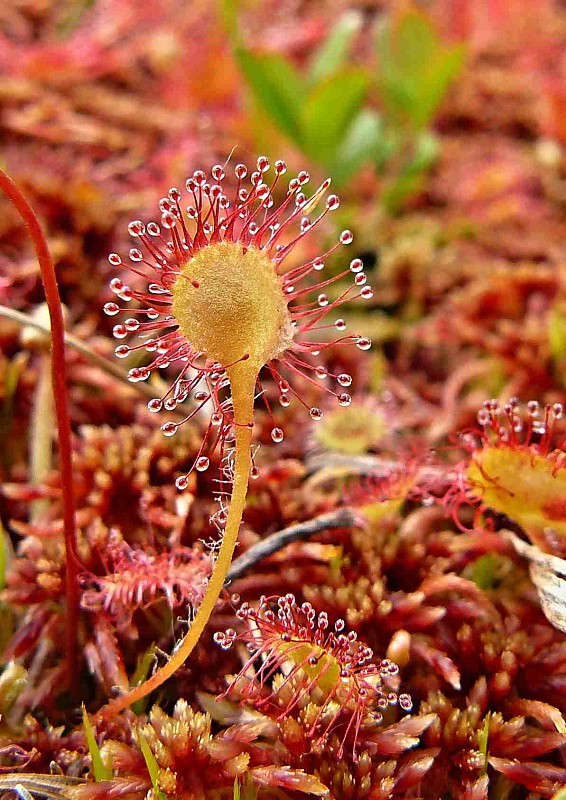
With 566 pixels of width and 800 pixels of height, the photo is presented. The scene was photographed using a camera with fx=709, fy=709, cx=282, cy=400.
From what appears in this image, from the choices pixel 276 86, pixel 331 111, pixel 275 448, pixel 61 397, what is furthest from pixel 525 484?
pixel 276 86

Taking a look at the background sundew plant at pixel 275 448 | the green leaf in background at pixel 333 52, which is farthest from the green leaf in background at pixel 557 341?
the green leaf in background at pixel 333 52

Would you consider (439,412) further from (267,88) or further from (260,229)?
(267,88)

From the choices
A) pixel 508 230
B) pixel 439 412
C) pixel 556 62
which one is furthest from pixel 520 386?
pixel 556 62

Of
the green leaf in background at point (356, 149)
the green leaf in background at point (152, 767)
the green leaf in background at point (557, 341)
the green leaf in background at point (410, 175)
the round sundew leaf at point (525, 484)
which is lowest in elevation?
the green leaf in background at point (152, 767)

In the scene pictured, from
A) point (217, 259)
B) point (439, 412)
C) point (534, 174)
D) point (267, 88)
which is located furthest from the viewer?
point (534, 174)

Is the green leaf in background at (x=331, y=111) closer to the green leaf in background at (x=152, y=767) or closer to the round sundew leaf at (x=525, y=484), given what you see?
the round sundew leaf at (x=525, y=484)

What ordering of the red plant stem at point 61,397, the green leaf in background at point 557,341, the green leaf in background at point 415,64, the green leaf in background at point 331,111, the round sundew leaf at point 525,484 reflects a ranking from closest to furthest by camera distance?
the red plant stem at point 61,397 < the round sundew leaf at point 525,484 < the green leaf in background at point 557,341 < the green leaf in background at point 331,111 < the green leaf in background at point 415,64

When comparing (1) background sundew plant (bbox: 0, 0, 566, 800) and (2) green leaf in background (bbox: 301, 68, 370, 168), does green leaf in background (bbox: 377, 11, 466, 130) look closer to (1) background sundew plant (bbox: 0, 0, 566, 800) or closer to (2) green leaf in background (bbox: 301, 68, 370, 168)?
(1) background sundew plant (bbox: 0, 0, 566, 800)
